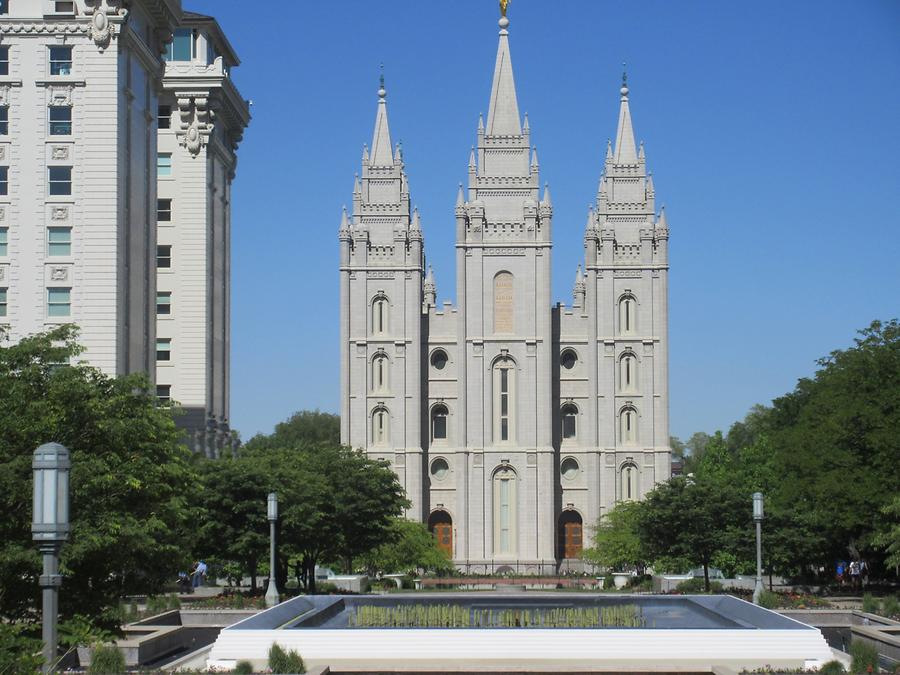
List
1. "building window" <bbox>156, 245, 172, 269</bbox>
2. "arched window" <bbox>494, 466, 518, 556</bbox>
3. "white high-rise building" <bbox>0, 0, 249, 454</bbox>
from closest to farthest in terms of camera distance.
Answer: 1. "white high-rise building" <bbox>0, 0, 249, 454</bbox>
2. "building window" <bbox>156, 245, 172, 269</bbox>
3. "arched window" <bbox>494, 466, 518, 556</bbox>

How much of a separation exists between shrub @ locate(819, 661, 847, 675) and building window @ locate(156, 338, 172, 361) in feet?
155

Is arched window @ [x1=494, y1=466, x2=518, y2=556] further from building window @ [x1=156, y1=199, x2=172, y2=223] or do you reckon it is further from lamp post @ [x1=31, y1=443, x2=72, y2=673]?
lamp post @ [x1=31, y1=443, x2=72, y2=673]

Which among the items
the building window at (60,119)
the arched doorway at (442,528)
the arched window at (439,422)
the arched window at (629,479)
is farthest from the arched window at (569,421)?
the building window at (60,119)

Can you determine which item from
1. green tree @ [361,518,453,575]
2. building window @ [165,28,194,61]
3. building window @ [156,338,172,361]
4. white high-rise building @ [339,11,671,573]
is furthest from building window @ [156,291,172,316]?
white high-rise building @ [339,11,671,573]

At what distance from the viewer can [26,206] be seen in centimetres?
5081

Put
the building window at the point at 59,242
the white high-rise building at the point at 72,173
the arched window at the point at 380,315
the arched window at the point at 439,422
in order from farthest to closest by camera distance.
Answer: the arched window at the point at 439,422
the arched window at the point at 380,315
the building window at the point at 59,242
the white high-rise building at the point at 72,173

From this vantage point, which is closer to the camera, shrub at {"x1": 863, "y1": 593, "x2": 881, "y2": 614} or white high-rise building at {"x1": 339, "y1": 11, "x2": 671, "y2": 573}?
shrub at {"x1": 863, "y1": 593, "x2": 881, "y2": 614}

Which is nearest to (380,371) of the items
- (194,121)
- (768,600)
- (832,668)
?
(194,121)

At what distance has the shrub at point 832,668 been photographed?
78.6ft

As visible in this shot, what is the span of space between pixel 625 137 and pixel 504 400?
18.8 meters

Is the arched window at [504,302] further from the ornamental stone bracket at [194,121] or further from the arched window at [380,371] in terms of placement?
the ornamental stone bracket at [194,121]

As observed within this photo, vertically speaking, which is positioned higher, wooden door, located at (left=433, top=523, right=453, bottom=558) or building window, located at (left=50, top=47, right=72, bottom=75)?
building window, located at (left=50, top=47, right=72, bottom=75)

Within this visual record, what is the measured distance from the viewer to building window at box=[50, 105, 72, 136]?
51250mm

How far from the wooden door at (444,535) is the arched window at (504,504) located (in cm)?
296
